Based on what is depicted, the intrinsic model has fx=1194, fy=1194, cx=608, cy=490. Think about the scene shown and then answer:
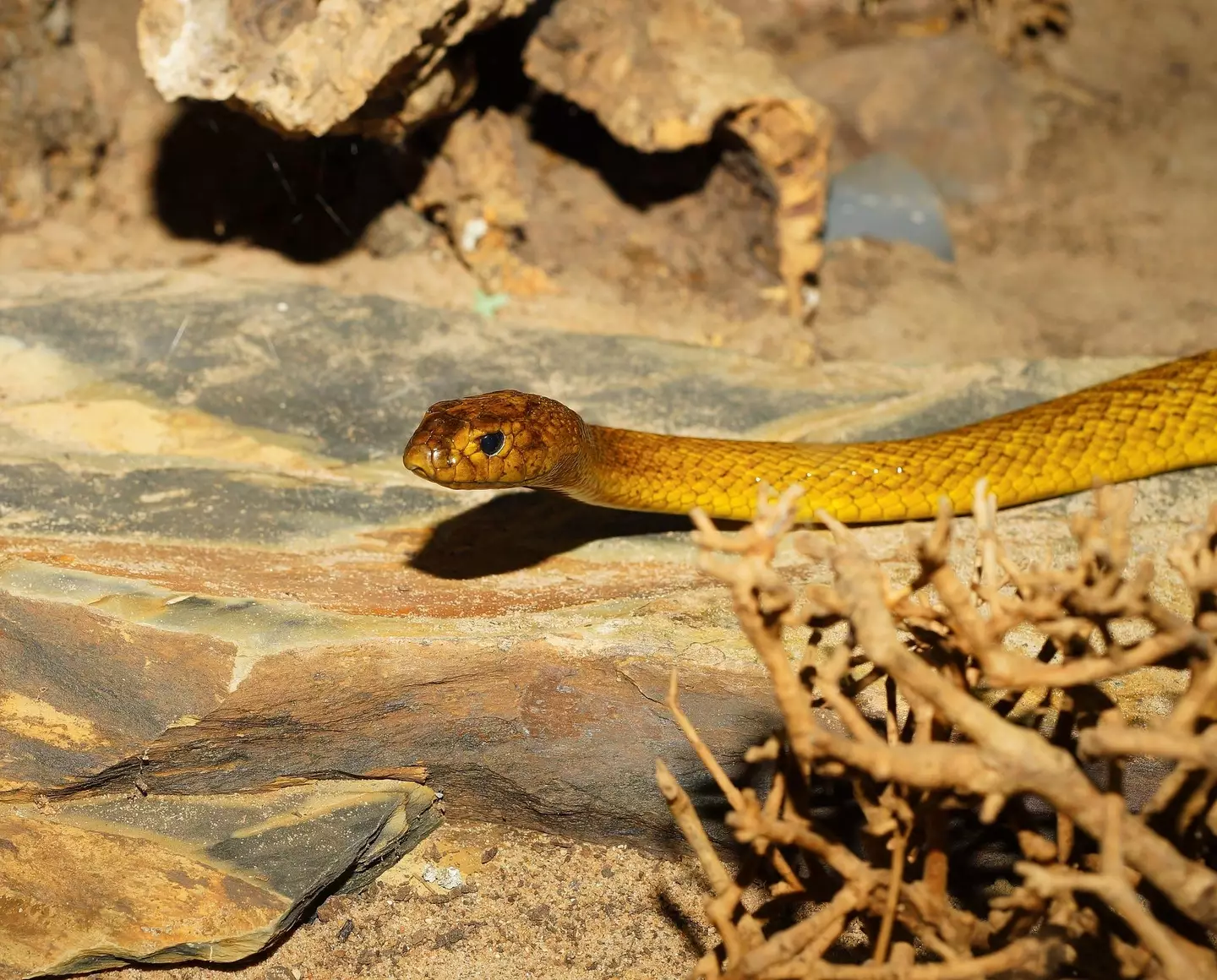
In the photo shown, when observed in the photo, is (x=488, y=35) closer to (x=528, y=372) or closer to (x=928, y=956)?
(x=528, y=372)

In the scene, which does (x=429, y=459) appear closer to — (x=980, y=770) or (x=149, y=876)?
(x=149, y=876)

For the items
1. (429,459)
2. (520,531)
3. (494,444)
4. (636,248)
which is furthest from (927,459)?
(636,248)

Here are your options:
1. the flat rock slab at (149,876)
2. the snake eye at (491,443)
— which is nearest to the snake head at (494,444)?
the snake eye at (491,443)

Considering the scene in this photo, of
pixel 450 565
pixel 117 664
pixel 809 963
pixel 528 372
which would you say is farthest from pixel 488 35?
pixel 809 963

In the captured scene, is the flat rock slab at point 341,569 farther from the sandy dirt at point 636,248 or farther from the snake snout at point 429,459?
the sandy dirt at point 636,248

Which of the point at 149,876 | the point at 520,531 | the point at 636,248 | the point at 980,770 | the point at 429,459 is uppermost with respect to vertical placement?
the point at 980,770

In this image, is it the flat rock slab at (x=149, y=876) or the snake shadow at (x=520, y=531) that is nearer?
the flat rock slab at (x=149, y=876)

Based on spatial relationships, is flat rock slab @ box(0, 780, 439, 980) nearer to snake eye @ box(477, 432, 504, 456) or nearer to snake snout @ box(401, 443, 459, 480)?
snake snout @ box(401, 443, 459, 480)
